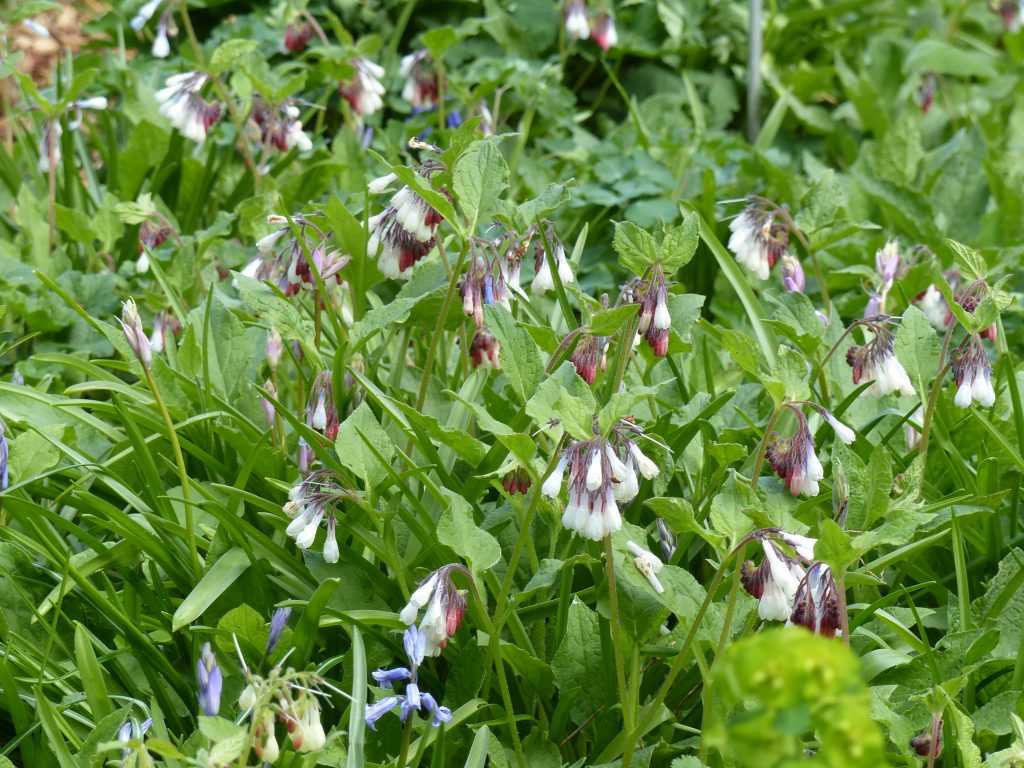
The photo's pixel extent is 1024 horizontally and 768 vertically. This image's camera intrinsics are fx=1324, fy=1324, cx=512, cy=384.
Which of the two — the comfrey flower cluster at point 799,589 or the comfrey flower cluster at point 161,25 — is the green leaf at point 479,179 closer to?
the comfrey flower cluster at point 799,589

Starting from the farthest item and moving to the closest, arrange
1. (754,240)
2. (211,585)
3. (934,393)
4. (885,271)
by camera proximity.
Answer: (885,271) < (754,240) < (934,393) < (211,585)

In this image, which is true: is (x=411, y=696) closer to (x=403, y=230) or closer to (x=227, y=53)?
(x=403, y=230)

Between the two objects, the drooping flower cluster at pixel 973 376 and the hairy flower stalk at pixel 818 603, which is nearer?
the hairy flower stalk at pixel 818 603

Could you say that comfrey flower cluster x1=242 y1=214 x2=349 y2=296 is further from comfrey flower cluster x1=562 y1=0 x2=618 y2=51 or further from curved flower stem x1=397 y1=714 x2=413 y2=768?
comfrey flower cluster x1=562 y1=0 x2=618 y2=51

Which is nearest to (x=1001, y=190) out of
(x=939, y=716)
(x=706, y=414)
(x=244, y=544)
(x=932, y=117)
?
(x=932, y=117)

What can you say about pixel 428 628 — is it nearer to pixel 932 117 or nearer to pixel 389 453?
pixel 389 453

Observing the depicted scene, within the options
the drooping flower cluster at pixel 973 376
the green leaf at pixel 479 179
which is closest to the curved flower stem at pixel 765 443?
the drooping flower cluster at pixel 973 376

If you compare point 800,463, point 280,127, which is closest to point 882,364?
point 800,463

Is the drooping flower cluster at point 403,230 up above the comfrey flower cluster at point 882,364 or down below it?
above

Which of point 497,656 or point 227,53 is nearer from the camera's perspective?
point 497,656
